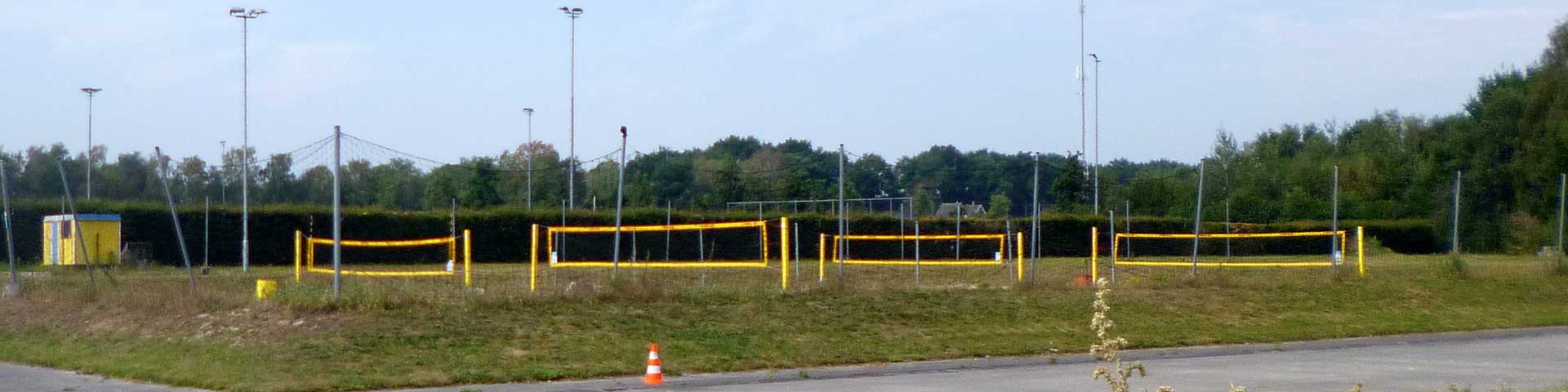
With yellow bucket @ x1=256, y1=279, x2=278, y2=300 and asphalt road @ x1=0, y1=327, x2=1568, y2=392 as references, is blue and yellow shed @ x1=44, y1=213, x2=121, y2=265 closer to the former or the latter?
yellow bucket @ x1=256, y1=279, x2=278, y2=300

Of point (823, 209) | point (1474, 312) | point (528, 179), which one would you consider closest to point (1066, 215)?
point (823, 209)

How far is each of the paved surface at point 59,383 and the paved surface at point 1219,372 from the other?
2.82m

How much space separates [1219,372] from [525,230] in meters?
30.0

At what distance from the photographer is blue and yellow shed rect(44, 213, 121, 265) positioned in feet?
107

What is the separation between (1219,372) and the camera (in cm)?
1489

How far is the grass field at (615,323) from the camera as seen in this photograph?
14.9 metres

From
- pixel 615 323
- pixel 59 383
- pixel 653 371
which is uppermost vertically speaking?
pixel 615 323

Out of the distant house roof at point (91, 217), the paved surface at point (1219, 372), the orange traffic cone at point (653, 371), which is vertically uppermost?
the distant house roof at point (91, 217)

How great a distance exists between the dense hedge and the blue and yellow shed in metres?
1.11

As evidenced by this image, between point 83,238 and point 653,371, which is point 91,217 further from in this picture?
point 653,371

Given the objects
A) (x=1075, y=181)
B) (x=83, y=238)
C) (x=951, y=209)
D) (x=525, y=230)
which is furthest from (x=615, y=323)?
(x=951, y=209)

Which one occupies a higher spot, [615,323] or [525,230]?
[525,230]

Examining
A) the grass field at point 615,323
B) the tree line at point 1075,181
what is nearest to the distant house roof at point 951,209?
the tree line at point 1075,181

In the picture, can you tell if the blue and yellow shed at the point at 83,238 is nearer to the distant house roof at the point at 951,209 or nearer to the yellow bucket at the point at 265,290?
the yellow bucket at the point at 265,290
